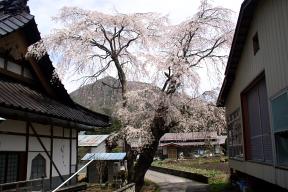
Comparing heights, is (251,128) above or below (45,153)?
above

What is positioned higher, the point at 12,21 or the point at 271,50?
the point at 12,21

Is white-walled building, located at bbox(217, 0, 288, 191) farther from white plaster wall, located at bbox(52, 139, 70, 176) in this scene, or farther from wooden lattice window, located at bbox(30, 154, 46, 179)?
wooden lattice window, located at bbox(30, 154, 46, 179)

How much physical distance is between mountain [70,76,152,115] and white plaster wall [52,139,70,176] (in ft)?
25.5

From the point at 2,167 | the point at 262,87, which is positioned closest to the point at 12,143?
the point at 2,167

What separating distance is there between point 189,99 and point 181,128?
5.68 ft

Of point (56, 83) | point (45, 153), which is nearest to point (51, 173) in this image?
point (45, 153)

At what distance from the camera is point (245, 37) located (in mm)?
11672

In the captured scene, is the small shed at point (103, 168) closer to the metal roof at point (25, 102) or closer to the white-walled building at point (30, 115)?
the white-walled building at point (30, 115)

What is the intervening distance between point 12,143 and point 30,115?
1.43 meters

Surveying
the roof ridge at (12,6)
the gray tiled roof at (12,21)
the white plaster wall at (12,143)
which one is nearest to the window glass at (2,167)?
the white plaster wall at (12,143)

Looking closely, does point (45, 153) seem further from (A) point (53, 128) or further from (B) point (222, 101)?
(B) point (222, 101)

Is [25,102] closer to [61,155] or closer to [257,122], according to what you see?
[61,155]

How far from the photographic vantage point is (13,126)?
33.5ft

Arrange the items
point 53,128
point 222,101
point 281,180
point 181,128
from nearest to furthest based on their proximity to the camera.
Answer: point 281,180 → point 53,128 → point 222,101 → point 181,128
